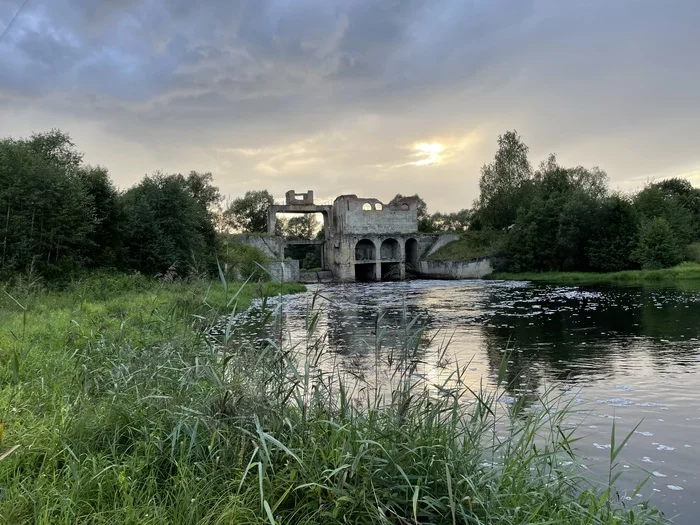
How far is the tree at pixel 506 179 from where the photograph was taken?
2276 inches

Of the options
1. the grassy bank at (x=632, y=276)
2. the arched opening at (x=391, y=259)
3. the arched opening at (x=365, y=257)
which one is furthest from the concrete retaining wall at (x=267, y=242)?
the grassy bank at (x=632, y=276)

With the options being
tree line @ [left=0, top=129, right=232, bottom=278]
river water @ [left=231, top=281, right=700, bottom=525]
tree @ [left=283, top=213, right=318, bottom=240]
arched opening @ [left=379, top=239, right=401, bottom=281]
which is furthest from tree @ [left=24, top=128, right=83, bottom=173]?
tree @ [left=283, top=213, right=318, bottom=240]

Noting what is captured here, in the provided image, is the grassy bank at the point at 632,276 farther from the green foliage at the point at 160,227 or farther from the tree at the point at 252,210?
the tree at the point at 252,210

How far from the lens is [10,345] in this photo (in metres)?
6.73

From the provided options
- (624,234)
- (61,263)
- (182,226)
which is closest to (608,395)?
(61,263)

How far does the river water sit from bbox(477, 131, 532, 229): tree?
36867mm

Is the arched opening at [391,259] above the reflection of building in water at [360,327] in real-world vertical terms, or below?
above

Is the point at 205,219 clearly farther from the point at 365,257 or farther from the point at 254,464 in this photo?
the point at 365,257

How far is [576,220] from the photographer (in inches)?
1694

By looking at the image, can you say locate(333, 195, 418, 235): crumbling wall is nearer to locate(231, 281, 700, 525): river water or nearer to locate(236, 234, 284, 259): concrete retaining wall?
locate(236, 234, 284, 259): concrete retaining wall

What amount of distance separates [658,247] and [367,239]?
29.9 meters

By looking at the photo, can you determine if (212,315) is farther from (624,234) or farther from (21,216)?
(624,234)

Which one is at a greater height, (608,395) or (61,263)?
(61,263)

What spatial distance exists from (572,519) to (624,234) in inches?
1743
